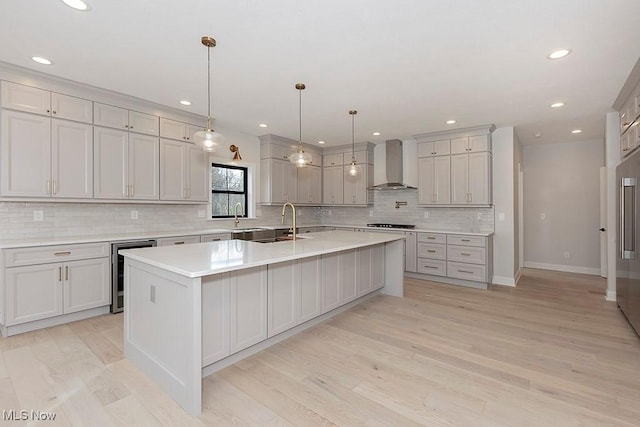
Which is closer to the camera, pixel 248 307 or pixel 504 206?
pixel 248 307

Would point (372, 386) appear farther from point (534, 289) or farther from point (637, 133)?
point (534, 289)

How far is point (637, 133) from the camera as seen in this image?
3.14 metres

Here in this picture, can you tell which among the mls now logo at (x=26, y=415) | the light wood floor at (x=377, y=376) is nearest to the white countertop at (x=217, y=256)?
the light wood floor at (x=377, y=376)

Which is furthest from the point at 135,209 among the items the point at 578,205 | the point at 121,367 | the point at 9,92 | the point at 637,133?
the point at 578,205

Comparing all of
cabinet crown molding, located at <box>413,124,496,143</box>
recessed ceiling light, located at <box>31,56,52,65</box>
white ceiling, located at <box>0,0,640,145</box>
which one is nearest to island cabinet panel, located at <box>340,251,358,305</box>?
white ceiling, located at <box>0,0,640,145</box>

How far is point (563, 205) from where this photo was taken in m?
6.16

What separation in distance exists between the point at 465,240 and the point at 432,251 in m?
0.57

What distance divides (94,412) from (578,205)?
25.4 feet

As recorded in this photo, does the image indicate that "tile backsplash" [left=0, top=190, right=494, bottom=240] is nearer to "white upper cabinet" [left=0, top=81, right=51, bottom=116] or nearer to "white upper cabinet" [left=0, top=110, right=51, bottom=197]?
"white upper cabinet" [left=0, top=110, right=51, bottom=197]

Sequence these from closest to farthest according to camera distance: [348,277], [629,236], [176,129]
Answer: [629,236], [348,277], [176,129]

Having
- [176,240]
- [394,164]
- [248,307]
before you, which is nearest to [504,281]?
[394,164]

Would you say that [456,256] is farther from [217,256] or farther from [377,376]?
[217,256]

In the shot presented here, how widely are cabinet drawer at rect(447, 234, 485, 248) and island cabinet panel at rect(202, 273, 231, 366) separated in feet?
13.1

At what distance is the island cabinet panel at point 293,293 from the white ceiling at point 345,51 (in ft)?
6.20
